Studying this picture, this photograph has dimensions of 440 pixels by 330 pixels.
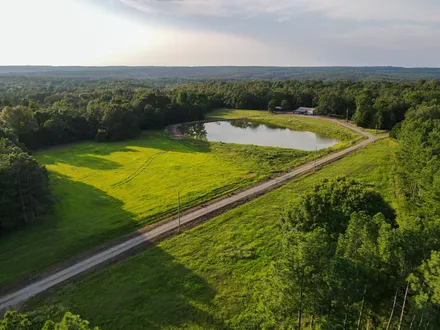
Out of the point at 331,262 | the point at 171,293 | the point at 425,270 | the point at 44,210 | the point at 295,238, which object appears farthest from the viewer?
the point at 44,210

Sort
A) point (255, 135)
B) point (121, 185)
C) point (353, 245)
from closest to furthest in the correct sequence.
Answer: point (353, 245) → point (121, 185) → point (255, 135)

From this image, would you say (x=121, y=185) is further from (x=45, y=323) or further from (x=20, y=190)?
(x=45, y=323)

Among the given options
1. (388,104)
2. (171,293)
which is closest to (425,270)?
(171,293)

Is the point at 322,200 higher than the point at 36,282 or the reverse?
higher

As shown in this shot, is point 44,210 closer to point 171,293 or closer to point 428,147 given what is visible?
point 171,293

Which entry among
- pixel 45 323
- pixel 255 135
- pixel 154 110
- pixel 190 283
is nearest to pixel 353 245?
pixel 190 283

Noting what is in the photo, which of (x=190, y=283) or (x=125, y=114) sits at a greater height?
(x=125, y=114)


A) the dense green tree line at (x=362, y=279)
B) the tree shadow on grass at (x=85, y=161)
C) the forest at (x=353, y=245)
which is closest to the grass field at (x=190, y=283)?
the forest at (x=353, y=245)
